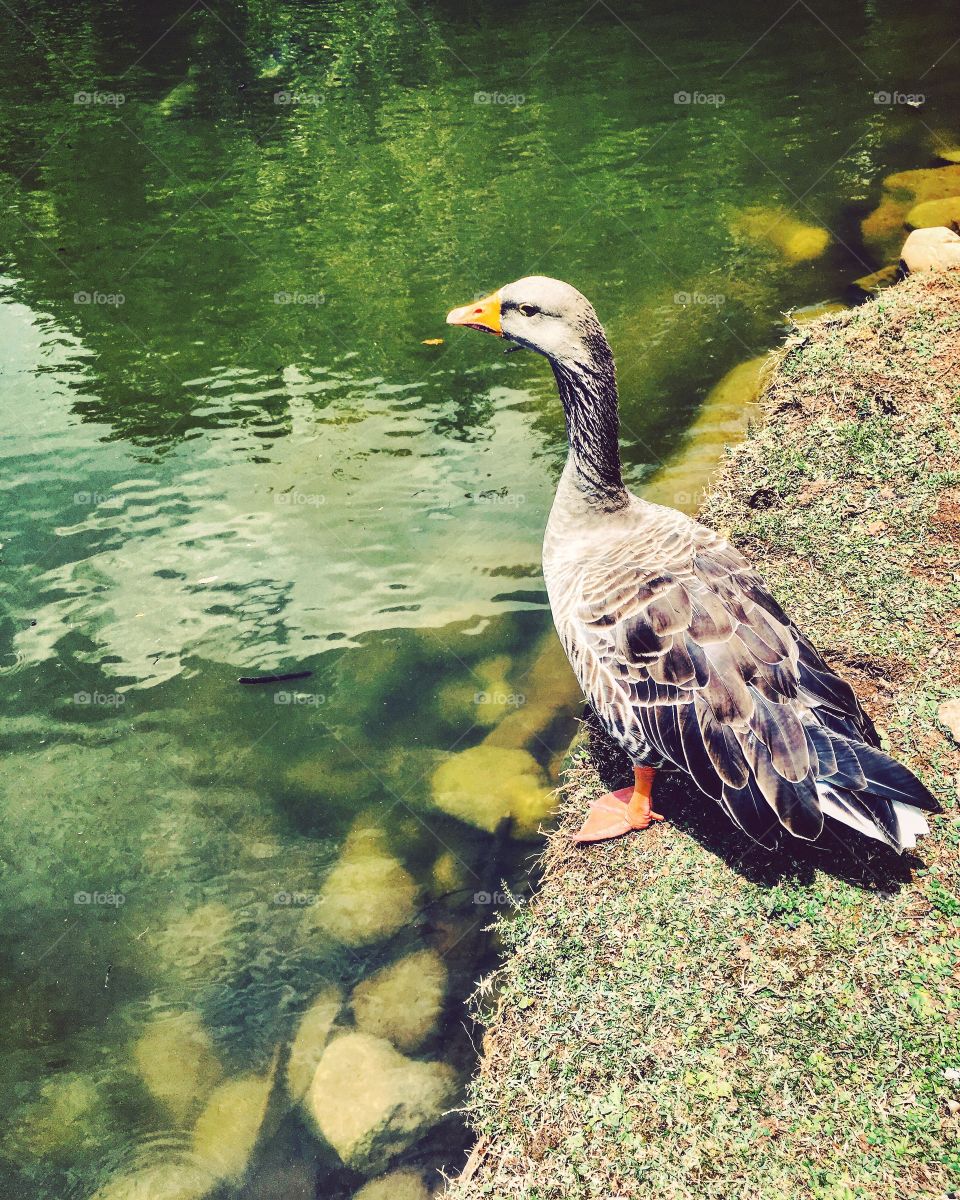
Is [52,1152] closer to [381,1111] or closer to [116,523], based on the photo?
[381,1111]

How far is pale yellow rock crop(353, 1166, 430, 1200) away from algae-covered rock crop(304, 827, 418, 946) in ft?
4.14

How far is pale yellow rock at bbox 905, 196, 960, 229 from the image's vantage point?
31.2 feet

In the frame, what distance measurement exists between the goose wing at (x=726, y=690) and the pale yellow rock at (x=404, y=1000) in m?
1.84

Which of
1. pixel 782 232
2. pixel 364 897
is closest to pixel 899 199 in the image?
pixel 782 232

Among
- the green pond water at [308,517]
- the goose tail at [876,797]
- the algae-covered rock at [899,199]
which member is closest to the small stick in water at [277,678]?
the green pond water at [308,517]

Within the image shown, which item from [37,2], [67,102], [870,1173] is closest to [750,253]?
[870,1173]

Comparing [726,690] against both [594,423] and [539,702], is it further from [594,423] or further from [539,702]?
[539,702]

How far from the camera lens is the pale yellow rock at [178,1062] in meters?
4.75

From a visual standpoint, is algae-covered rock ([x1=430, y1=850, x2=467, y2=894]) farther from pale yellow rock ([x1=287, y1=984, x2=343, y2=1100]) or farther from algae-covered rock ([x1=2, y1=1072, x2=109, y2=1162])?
algae-covered rock ([x1=2, y1=1072, x2=109, y2=1162])

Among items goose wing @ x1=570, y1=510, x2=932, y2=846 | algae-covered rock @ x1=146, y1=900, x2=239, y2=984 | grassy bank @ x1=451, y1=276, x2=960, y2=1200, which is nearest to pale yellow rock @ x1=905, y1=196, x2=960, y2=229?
grassy bank @ x1=451, y1=276, x2=960, y2=1200

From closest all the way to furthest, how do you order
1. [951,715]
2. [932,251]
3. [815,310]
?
[951,715] → [932,251] → [815,310]

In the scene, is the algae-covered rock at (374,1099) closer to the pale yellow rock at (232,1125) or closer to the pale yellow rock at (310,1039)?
the pale yellow rock at (310,1039)

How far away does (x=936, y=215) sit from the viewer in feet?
31.7

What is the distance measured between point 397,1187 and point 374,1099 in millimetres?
420
